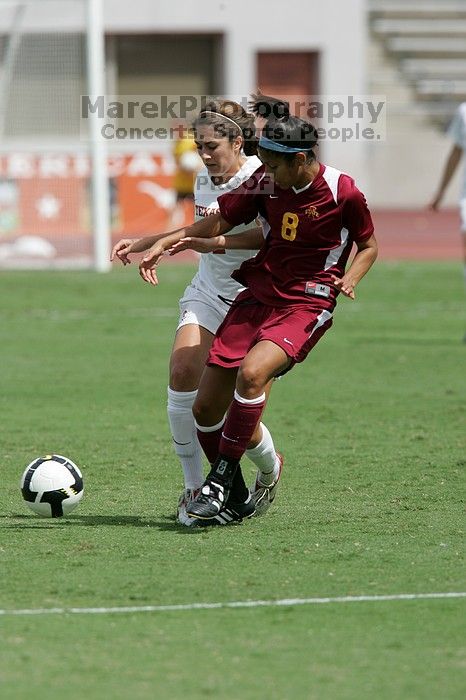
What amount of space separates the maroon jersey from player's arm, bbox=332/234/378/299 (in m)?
0.04

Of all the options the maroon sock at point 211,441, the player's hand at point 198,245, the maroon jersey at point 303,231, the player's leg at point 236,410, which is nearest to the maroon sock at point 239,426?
the player's leg at point 236,410

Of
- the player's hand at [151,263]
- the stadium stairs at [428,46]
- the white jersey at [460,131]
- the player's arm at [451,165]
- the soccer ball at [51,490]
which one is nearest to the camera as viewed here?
the player's hand at [151,263]

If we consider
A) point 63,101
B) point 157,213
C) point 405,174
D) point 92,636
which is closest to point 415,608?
point 92,636

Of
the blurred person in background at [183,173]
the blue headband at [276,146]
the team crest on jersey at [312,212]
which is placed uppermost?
the blue headband at [276,146]

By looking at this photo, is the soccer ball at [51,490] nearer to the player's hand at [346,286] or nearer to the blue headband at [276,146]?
the player's hand at [346,286]

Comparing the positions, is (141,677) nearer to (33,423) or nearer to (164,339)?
(33,423)

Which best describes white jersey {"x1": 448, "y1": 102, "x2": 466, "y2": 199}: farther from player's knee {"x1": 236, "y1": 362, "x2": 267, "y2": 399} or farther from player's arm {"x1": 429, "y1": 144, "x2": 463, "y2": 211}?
player's knee {"x1": 236, "y1": 362, "x2": 267, "y2": 399}

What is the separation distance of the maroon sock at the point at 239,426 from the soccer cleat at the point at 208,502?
16cm

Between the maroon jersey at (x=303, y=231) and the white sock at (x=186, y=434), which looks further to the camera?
the white sock at (x=186, y=434)

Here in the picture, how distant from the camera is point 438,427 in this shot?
8.80 metres

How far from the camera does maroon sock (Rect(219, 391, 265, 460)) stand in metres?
6.05

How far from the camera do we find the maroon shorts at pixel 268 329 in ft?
20.0

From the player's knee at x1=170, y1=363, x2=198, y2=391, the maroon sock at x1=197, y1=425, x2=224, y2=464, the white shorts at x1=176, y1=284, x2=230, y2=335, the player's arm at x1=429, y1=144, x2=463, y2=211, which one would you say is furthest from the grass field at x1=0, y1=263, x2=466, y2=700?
the player's arm at x1=429, y1=144, x2=463, y2=211

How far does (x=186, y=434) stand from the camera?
649cm
